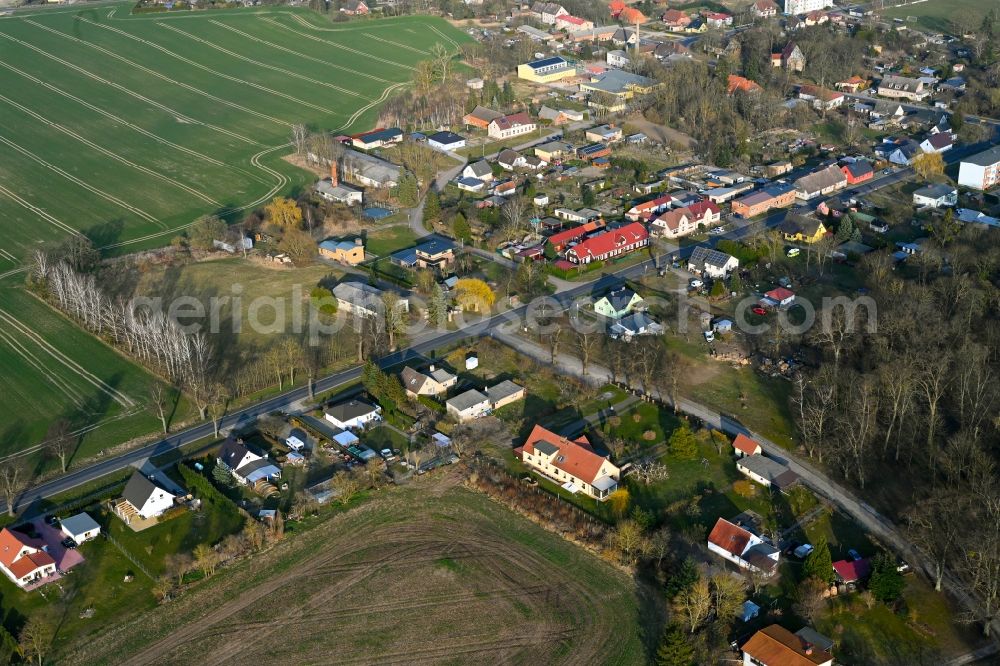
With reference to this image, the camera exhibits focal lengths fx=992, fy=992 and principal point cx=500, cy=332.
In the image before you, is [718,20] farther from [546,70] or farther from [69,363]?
[69,363]

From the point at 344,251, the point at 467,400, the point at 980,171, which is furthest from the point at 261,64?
the point at 980,171

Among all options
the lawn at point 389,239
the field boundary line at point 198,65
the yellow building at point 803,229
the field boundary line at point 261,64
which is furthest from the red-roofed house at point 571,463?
the field boundary line at point 261,64

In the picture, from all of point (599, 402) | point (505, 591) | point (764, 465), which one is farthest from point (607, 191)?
point (505, 591)

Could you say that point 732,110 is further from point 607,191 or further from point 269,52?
point 269,52

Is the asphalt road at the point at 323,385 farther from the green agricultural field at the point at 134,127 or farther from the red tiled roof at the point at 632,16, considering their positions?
the red tiled roof at the point at 632,16

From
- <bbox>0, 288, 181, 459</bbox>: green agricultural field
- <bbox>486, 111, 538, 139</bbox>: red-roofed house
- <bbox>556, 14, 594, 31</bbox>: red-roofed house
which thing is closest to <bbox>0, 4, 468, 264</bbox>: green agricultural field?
<bbox>0, 288, 181, 459</bbox>: green agricultural field

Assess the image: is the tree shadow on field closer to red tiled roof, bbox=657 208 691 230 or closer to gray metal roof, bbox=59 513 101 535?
gray metal roof, bbox=59 513 101 535
